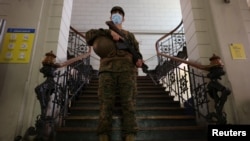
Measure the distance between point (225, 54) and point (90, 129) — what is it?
81.7 inches

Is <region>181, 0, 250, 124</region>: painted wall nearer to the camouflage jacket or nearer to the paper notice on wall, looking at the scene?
the paper notice on wall

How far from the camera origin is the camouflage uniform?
1808mm

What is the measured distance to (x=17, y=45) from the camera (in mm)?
2889

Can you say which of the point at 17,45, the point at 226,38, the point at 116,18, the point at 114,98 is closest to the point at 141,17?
the point at 226,38

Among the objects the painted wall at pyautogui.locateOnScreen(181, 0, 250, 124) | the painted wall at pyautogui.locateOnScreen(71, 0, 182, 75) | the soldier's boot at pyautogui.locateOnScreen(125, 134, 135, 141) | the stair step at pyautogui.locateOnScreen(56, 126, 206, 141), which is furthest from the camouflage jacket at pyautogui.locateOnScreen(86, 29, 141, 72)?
the painted wall at pyautogui.locateOnScreen(71, 0, 182, 75)

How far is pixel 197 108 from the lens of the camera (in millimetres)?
2883

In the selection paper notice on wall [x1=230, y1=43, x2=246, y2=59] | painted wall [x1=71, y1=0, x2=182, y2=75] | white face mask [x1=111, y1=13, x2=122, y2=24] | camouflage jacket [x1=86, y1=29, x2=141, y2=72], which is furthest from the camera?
A: painted wall [x1=71, y1=0, x2=182, y2=75]

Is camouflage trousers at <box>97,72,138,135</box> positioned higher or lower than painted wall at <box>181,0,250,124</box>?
lower

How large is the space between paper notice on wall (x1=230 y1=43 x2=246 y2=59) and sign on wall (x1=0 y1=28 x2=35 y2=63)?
9.17ft

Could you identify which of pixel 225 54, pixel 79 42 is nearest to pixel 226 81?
pixel 225 54

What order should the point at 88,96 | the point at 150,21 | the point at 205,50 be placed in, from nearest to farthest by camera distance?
the point at 205,50
the point at 88,96
the point at 150,21

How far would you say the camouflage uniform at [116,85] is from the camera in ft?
5.93

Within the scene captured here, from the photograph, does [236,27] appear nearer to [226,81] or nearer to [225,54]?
[225,54]

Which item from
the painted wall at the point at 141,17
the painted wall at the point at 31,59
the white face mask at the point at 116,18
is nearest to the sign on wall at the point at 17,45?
the painted wall at the point at 31,59
